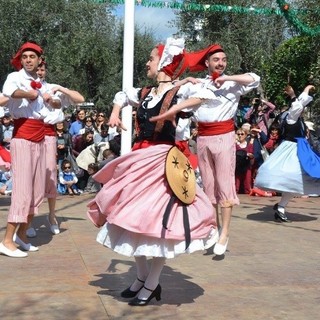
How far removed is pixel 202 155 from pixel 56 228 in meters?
1.98

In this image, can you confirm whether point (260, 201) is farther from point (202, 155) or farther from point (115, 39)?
point (115, 39)

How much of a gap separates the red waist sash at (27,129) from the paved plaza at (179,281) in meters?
1.10

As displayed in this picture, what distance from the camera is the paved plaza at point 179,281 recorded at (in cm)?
452

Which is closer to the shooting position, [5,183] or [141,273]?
[141,273]

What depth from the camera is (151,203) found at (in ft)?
14.7

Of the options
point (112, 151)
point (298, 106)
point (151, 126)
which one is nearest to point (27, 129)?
point (151, 126)

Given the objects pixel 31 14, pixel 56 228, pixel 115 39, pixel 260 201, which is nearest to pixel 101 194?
pixel 56 228

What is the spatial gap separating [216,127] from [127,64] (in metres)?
3.36

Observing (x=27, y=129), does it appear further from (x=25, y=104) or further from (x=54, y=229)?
(x=54, y=229)

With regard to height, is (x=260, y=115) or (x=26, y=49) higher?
(x=26, y=49)

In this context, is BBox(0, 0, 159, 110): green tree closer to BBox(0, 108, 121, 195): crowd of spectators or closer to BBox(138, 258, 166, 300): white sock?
BBox(0, 108, 121, 195): crowd of spectators

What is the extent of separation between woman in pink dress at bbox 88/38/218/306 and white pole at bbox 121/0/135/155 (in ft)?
14.0

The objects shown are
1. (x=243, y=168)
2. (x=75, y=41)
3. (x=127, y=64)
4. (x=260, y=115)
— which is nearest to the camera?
(x=127, y=64)

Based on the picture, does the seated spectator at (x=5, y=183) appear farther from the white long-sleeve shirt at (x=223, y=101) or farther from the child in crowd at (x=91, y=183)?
the white long-sleeve shirt at (x=223, y=101)
